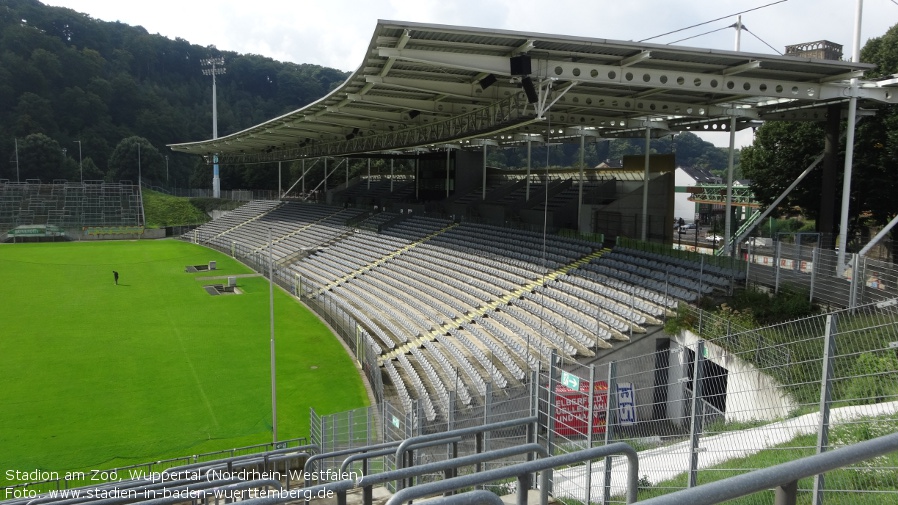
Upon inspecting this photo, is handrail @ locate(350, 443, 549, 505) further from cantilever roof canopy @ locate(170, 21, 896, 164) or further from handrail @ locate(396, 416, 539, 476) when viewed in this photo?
cantilever roof canopy @ locate(170, 21, 896, 164)

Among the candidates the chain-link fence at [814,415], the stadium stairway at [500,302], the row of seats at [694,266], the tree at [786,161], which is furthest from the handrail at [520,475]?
the tree at [786,161]

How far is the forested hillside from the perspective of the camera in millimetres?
85938

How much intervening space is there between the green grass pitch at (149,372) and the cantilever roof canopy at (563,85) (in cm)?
939

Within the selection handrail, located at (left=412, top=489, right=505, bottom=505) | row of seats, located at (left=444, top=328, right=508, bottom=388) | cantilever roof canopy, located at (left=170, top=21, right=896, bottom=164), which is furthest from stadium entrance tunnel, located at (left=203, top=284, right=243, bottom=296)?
handrail, located at (left=412, top=489, right=505, bottom=505)

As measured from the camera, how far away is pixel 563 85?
17750mm

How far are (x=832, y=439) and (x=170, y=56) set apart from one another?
143381 mm

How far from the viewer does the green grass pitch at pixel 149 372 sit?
1411 centimetres

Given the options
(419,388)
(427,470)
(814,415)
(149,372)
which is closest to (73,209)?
(149,372)

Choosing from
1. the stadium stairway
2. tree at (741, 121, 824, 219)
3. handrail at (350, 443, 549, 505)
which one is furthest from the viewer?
Result: tree at (741, 121, 824, 219)

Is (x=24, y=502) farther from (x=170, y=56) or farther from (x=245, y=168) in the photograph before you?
(x=170, y=56)

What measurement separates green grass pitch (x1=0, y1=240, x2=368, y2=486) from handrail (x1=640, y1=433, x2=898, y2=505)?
45.5 ft

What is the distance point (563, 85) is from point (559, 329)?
698 centimetres

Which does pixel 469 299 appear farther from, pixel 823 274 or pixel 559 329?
pixel 823 274

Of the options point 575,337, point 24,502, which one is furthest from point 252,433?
point 575,337
